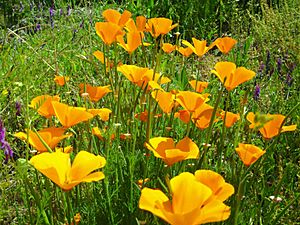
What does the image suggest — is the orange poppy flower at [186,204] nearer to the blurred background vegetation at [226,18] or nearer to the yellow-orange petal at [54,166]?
the yellow-orange petal at [54,166]

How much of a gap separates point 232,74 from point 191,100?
189mm

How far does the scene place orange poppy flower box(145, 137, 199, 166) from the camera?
125 cm

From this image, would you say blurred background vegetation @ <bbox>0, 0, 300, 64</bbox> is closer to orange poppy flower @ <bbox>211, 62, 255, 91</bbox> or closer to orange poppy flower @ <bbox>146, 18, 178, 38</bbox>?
orange poppy flower @ <bbox>146, 18, 178, 38</bbox>

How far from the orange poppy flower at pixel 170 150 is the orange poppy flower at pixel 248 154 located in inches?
5.6

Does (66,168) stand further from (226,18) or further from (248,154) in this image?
(226,18)

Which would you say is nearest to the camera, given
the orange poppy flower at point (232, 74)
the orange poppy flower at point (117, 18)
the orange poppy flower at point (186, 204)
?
the orange poppy flower at point (186, 204)

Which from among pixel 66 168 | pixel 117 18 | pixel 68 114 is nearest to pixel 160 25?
pixel 117 18

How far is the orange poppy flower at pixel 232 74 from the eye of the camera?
1565 mm

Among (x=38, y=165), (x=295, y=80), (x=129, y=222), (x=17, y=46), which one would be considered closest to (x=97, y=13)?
(x=17, y=46)

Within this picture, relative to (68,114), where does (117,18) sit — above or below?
above

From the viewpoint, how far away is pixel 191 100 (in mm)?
1467

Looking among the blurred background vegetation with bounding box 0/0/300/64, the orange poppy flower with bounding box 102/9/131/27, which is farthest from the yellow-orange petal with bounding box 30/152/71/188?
the blurred background vegetation with bounding box 0/0/300/64

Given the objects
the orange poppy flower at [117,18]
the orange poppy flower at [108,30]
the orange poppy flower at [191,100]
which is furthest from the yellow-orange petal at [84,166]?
the orange poppy flower at [117,18]

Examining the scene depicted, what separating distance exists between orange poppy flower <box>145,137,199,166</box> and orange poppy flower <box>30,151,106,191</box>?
0.15m
